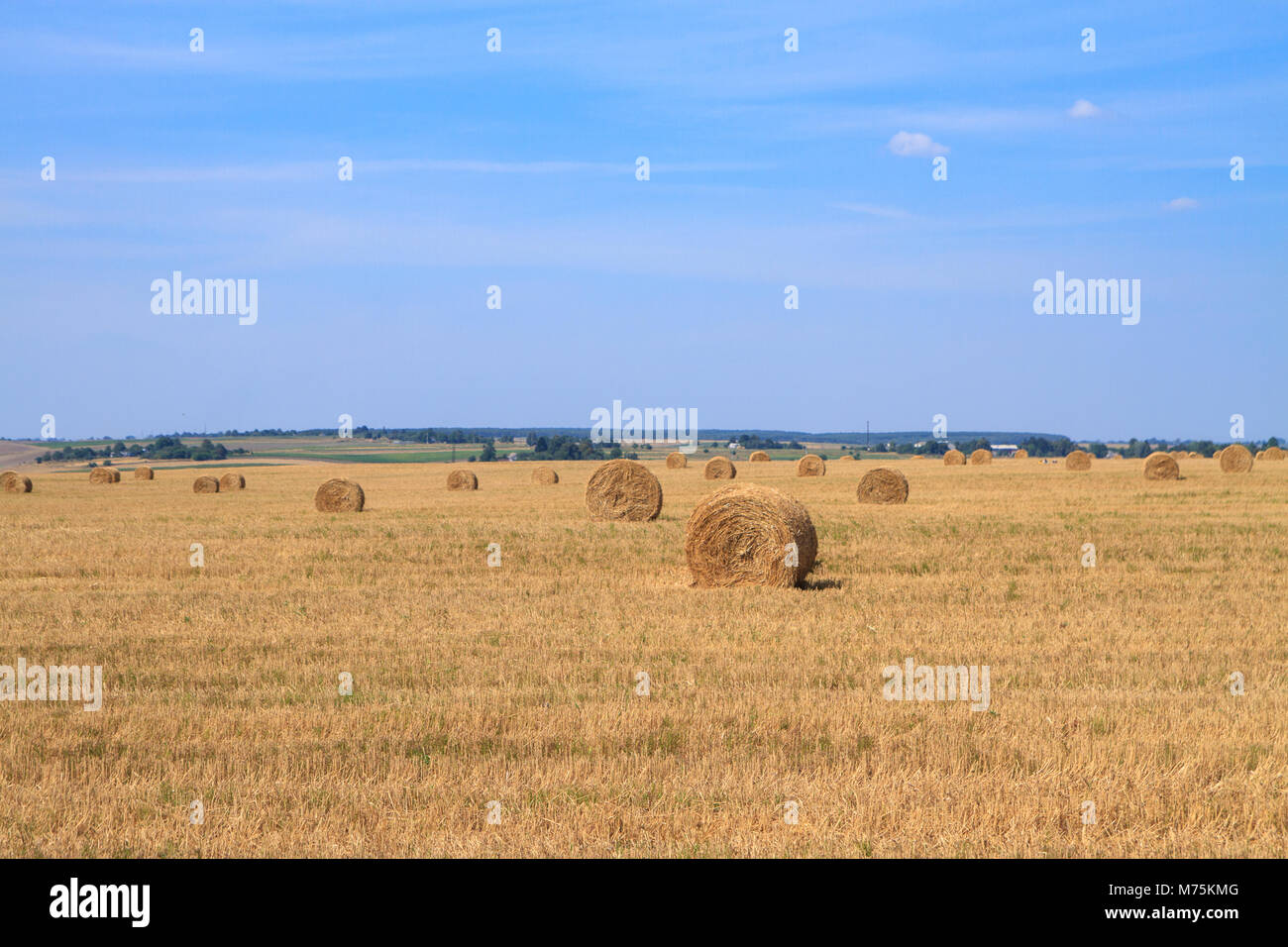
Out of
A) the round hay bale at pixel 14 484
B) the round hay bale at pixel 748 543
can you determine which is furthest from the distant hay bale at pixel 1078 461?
the round hay bale at pixel 14 484

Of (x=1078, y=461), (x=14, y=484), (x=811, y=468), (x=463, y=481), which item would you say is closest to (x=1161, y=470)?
(x=1078, y=461)

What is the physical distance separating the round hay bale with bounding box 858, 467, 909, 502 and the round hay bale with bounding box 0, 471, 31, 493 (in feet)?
121

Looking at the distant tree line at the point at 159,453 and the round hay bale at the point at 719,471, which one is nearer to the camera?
the round hay bale at the point at 719,471

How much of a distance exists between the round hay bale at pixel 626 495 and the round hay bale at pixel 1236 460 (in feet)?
95.1

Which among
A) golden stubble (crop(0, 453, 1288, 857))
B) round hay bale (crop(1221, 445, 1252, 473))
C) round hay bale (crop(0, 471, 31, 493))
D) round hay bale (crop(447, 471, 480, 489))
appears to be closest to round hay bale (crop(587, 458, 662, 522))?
golden stubble (crop(0, 453, 1288, 857))

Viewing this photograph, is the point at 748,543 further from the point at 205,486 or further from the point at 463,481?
the point at 205,486

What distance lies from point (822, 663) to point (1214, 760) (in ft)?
14.6

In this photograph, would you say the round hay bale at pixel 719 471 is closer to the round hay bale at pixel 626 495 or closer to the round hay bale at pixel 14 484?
the round hay bale at pixel 626 495

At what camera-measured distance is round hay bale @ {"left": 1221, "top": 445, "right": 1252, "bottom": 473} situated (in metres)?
45.3

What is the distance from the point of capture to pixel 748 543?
1806cm

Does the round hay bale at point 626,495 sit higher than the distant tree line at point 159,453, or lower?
lower

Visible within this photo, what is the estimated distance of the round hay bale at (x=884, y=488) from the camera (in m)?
34.3

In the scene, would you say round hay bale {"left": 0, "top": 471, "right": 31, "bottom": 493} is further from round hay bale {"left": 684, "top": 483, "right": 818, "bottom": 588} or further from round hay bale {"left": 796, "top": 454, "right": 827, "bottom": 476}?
round hay bale {"left": 684, "top": 483, "right": 818, "bottom": 588}
